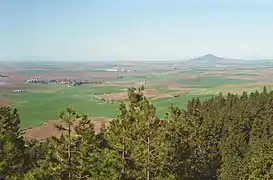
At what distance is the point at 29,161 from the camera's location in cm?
3828

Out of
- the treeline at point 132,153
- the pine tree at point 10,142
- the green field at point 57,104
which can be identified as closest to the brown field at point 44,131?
the green field at point 57,104

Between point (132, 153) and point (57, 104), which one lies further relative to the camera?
point (57, 104)

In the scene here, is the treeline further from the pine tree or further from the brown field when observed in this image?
the brown field

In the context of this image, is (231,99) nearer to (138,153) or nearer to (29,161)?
(29,161)

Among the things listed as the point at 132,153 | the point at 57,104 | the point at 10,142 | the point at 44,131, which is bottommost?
the point at 44,131

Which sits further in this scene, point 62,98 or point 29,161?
point 62,98

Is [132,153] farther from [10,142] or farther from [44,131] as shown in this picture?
[44,131]

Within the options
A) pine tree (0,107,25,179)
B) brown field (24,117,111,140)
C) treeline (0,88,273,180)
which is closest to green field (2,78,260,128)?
brown field (24,117,111,140)

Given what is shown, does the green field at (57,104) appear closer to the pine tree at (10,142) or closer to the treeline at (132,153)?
the pine tree at (10,142)

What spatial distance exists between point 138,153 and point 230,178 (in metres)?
15.8

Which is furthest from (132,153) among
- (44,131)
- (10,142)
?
(44,131)

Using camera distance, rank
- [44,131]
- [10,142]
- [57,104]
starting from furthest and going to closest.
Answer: [57,104] < [44,131] < [10,142]

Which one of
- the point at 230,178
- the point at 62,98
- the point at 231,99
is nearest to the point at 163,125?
the point at 230,178

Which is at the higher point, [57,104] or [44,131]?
[57,104]
